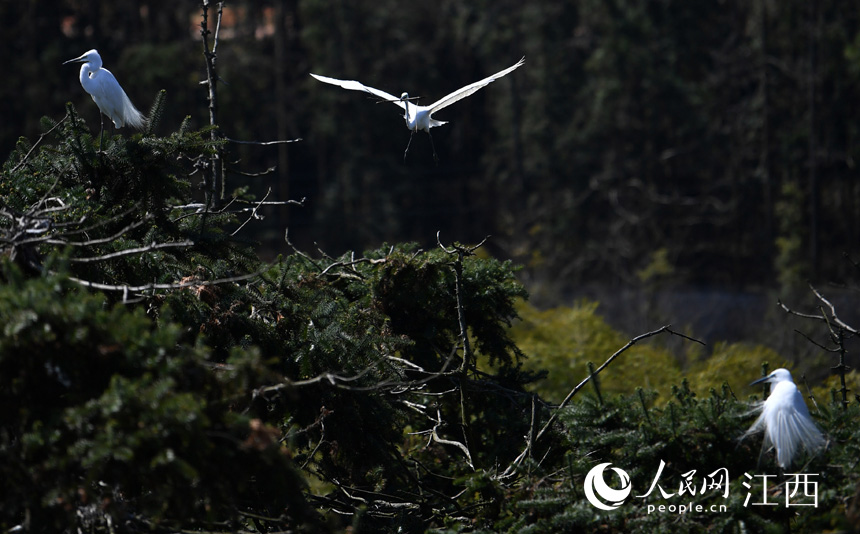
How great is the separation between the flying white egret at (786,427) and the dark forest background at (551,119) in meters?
15.2

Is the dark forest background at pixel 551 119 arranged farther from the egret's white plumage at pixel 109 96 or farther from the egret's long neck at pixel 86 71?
the egret's white plumage at pixel 109 96

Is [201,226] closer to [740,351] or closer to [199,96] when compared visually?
[740,351]

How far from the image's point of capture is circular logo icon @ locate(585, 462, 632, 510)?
4023mm

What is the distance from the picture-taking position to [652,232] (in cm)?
2123

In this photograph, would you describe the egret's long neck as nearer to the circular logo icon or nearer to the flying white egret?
the circular logo icon

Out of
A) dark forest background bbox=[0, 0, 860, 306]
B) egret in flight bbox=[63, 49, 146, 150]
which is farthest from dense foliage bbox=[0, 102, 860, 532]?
dark forest background bbox=[0, 0, 860, 306]

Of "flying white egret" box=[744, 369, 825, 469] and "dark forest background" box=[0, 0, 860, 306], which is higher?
"dark forest background" box=[0, 0, 860, 306]

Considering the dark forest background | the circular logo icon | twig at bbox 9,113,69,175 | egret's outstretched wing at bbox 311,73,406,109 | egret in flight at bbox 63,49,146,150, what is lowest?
the circular logo icon

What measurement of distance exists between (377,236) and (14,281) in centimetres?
1830

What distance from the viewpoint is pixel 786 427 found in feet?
12.7

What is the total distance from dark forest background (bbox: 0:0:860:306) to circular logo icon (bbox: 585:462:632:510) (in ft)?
50.2

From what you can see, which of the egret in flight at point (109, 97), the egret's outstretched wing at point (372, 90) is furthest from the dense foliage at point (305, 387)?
the egret's outstretched wing at point (372, 90)

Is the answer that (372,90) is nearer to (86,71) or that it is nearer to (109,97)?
(109,97)

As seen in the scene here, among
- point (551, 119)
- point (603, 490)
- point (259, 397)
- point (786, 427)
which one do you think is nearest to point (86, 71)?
point (259, 397)
